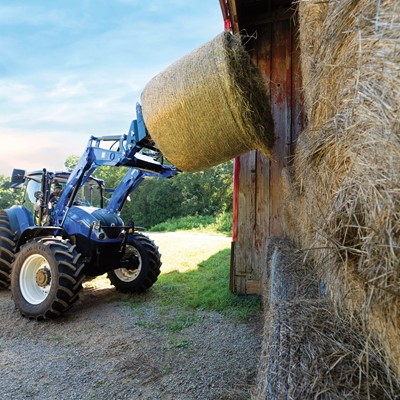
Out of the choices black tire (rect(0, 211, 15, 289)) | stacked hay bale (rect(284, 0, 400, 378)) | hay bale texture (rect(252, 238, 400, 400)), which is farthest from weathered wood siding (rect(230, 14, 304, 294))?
black tire (rect(0, 211, 15, 289))

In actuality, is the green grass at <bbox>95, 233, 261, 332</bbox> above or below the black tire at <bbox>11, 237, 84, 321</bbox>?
below

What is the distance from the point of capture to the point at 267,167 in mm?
3912

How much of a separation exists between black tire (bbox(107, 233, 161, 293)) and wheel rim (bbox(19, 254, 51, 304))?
109 centimetres

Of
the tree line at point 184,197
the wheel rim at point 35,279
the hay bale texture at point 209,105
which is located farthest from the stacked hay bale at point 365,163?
the tree line at point 184,197

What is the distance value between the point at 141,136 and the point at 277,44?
222 cm

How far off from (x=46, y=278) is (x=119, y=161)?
1.57 m

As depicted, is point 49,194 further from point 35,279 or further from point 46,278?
point 46,278

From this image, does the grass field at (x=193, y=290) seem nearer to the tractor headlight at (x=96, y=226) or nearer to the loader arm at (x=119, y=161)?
the tractor headlight at (x=96, y=226)

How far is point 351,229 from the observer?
2.51 ft

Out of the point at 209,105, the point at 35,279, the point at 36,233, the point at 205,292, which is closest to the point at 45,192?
the point at 36,233

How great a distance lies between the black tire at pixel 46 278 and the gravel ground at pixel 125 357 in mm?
170

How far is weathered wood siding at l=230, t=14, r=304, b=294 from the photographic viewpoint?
383 cm

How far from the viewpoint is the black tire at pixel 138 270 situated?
4.39 m

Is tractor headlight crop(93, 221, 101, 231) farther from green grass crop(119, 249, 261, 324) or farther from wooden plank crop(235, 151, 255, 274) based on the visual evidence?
wooden plank crop(235, 151, 255, 274)
